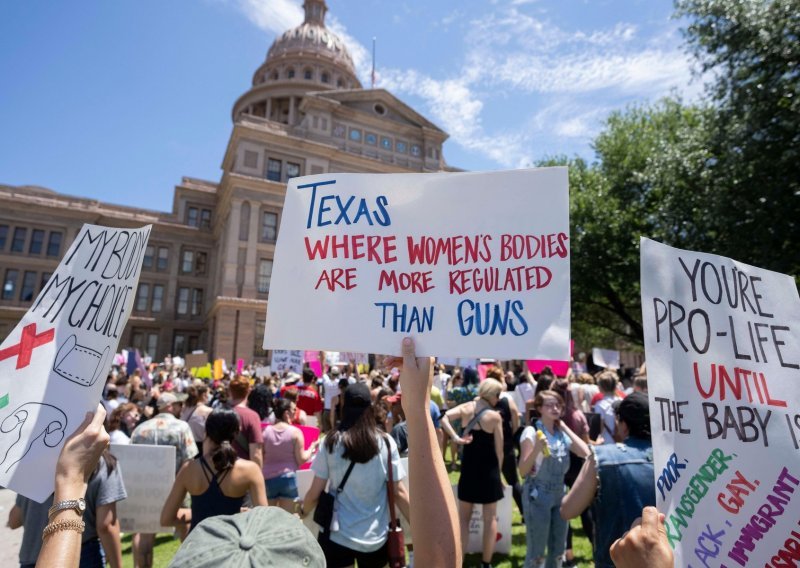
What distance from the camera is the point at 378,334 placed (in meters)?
2.07

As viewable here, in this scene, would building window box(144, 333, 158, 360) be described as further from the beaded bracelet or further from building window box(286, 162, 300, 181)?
the beaded bracelet

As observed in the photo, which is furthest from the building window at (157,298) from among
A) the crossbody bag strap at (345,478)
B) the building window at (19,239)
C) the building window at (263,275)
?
the crossbody bag strap at (345,478)

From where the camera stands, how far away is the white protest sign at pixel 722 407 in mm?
1771

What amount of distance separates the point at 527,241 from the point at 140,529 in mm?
4698

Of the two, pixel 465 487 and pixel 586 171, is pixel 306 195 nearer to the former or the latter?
pixel 465 487

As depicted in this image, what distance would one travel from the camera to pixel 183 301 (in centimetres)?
4525

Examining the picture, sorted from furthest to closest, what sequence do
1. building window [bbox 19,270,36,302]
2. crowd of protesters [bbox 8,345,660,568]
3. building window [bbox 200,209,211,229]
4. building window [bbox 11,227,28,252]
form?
1. building window [bbox 200,209,211,229]
2. building window [bbox 19,270,36,302]
3. building window [bbox 11,227,28,252]
4. crowd of protesters [bbox 8,345,660,568]

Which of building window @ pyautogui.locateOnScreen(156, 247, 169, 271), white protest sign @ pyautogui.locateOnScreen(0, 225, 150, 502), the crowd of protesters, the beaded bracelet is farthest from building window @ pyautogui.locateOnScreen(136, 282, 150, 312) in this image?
the beaded bracelet

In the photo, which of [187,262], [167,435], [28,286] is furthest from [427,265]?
[28,286]

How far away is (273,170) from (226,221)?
19.3 ft

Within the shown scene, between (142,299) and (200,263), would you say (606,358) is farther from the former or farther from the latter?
(142,299)

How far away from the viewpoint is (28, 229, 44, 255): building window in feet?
141

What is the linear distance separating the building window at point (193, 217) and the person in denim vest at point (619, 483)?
49.5 m

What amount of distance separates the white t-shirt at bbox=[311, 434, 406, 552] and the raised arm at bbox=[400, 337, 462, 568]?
1.92 m
